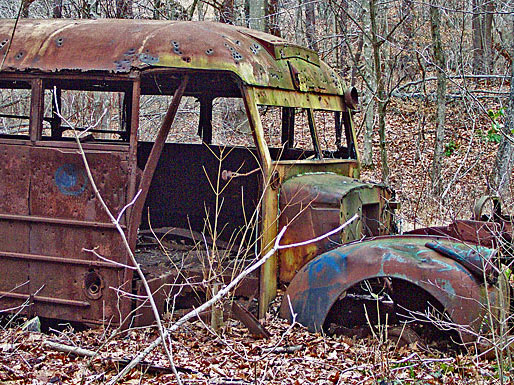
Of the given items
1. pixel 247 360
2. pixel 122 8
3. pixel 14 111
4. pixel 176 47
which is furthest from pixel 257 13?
pixel 247 360

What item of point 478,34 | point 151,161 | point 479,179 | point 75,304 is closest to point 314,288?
point 151,161

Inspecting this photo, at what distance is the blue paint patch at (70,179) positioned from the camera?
4.56 metres

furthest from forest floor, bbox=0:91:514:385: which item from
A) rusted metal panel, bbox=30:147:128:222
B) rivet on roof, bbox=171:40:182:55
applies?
rivet on roof, bbox=171:40:182:55

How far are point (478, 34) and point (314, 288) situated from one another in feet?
58.9

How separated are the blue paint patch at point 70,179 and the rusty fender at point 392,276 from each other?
1714 millimetres

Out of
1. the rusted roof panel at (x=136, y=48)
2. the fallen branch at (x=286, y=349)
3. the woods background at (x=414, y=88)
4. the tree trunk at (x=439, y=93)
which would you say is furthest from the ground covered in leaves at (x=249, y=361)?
the tree trunk at (x=439, y=93)

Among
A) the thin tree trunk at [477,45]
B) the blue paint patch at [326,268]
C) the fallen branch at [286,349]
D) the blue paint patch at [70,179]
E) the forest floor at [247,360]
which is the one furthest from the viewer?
the thin tree trunk at [477,45]

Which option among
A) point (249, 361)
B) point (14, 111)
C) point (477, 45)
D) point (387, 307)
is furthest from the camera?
point (477, 45)

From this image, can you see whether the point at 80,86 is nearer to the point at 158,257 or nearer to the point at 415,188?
the point at 158,257

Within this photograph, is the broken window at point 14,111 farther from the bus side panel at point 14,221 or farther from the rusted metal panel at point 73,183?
the rusted metal panel at point 73,183

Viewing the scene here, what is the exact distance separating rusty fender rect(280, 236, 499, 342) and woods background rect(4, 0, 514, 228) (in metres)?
3.84

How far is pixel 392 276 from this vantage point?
3.99 m

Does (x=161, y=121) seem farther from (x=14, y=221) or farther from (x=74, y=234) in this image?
(x=74, y=234)

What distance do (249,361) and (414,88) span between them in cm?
1491
